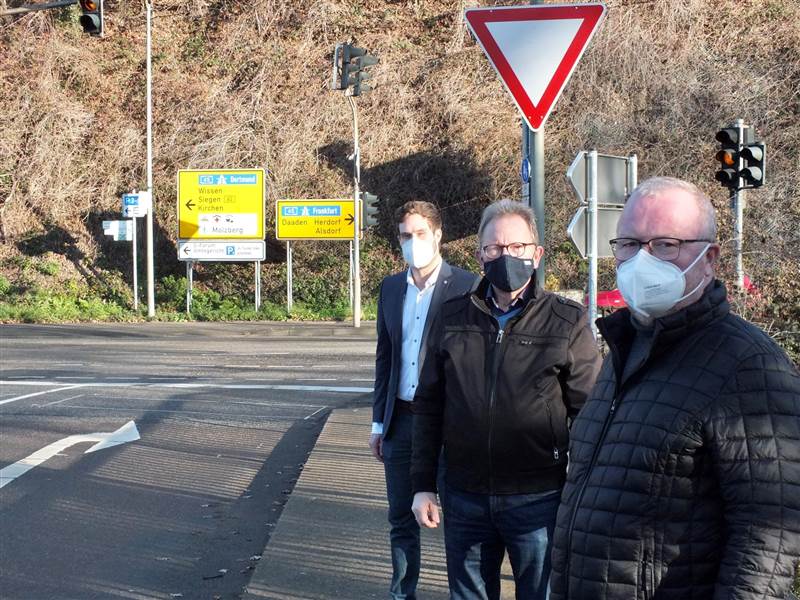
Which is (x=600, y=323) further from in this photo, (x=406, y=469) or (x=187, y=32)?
(x=187, y=32)

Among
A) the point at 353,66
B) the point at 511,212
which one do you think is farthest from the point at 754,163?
the point at 511,212

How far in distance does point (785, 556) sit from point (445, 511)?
175cm

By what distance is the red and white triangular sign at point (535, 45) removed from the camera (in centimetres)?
512

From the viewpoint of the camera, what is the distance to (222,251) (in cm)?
2794

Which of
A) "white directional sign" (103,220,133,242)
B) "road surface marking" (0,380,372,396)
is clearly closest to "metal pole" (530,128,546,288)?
"road surface marking" (0,380,372,396)

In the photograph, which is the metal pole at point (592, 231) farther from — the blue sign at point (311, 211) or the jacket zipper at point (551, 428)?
the blue sign at point (311, 211)

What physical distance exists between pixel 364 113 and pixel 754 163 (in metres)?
18.7

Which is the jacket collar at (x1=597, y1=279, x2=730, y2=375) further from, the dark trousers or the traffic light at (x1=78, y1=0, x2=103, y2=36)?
the traffic light at (x1=78, y1=0, x2=103, y2=36)

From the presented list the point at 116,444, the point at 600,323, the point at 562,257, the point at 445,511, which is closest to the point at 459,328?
the point at 445,511

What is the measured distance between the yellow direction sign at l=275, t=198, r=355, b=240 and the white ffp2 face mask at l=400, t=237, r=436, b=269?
71.1ft

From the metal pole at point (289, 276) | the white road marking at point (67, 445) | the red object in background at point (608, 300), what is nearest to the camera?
the white road marking at point (67, 445)

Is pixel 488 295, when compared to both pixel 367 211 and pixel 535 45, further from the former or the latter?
pixel 367 211

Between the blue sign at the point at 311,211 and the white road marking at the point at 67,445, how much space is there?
1614 cm

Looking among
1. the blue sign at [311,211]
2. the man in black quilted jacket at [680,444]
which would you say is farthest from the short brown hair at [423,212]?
the blue sign at [311,211]
